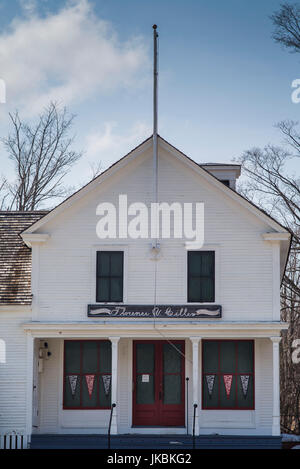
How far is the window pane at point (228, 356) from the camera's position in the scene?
68.0 feet

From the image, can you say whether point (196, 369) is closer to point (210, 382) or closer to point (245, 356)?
point (210, 382)

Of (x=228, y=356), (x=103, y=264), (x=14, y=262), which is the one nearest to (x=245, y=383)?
(x=228, y=356)

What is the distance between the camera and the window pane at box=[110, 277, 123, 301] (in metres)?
20.4

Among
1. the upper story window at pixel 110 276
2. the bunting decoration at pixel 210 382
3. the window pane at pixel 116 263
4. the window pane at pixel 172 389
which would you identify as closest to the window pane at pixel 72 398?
the window pane at pixel 172 389

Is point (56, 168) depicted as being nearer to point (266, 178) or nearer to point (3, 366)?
point (266, 178)

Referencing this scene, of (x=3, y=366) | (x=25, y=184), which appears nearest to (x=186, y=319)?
(x=3, y=366)

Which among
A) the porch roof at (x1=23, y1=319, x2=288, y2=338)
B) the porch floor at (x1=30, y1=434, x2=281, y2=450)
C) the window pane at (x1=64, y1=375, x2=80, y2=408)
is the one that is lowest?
the porch floor at (x1=30, y1=434, x2=281, y2=450)

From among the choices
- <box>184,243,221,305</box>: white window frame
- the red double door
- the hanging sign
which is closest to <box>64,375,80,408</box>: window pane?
the red double door

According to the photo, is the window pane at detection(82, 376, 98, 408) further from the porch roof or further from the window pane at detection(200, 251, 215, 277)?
the window pane at detection(200, 251, 215, 277)

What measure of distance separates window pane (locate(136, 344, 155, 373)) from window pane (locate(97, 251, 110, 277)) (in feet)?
8.17

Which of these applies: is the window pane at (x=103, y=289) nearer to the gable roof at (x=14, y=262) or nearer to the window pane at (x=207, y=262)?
the gable roof at (x=14, y=262)

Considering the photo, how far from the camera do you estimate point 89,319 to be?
20141 millimetres
